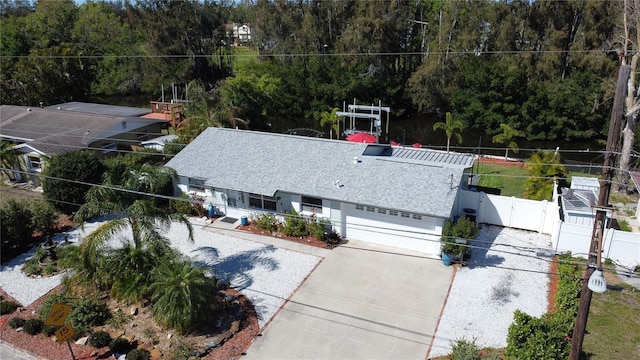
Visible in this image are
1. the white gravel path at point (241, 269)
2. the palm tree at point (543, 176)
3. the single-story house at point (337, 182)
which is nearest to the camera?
the white gravel path at point (241, 269)

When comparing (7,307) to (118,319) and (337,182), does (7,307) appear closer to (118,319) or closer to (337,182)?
(118,319)

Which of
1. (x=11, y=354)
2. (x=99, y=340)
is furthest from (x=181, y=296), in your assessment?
(x=11, y=354)

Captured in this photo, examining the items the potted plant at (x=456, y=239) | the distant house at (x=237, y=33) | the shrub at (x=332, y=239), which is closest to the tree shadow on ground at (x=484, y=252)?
the potted plant at (x=456, y=239)

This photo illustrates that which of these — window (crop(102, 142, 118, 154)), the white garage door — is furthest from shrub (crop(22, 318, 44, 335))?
window (crop(102, 142, 118, 154))

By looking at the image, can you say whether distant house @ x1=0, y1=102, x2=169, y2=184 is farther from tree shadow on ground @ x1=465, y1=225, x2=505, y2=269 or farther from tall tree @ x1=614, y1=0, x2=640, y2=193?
tall tree @ x1=614, y1=0, x2=640, y2=193

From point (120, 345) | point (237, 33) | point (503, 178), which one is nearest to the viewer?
point (120, 345)

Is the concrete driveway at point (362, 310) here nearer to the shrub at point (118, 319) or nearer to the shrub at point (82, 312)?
the shrub at point (118, 319)

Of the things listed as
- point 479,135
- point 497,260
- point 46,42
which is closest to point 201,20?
point 46,42
